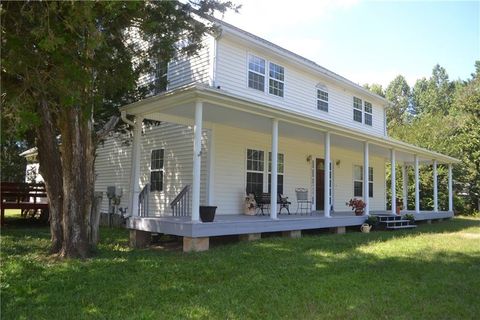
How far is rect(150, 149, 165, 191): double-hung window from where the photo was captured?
13391 millimetres

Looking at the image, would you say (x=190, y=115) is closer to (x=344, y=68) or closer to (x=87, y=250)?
(x=87, y=250)

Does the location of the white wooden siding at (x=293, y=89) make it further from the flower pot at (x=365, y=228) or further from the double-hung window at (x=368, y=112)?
the flower pot at (x=365, y=228)

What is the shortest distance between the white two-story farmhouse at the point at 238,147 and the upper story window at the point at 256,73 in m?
0.03

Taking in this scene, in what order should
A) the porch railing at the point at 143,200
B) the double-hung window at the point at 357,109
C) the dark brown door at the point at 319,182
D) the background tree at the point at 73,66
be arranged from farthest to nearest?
1. the double-hung window at the point at 357,109
2. the dark brown door at the point at 319,182
3. the porch railing at the point at 143,200
4. the background tree at the point at 73,66

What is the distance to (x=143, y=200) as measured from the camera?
1062 cm

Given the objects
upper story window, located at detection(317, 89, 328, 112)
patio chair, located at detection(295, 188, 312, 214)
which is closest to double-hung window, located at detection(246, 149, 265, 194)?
patio chair, located at detection(295, 188, 312, 214)

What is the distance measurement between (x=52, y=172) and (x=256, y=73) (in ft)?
23.5

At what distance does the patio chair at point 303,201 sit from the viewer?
14.1 meters

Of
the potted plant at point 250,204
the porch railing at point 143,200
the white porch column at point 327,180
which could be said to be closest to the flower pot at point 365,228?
the white porch column at point 327,180

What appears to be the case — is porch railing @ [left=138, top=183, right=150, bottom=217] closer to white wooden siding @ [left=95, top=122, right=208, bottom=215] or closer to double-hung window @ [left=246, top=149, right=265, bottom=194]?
white wooden siding @ [left=95, top=122, right=208, bottom=215]

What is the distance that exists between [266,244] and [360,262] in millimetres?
2334

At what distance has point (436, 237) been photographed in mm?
11812

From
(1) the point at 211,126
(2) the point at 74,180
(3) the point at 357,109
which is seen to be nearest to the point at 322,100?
(3) the point at 357,109

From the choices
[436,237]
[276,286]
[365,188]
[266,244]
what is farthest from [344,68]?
[276,286]
